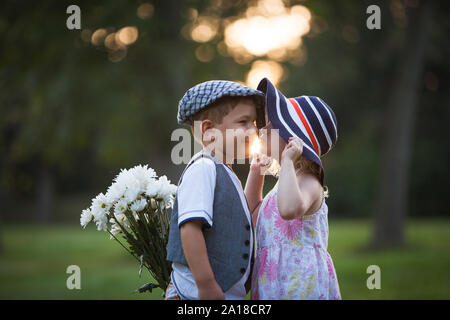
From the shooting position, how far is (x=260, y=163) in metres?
2.54

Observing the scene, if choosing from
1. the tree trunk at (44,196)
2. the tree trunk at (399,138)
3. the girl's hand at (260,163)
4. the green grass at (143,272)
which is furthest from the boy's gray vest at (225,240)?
the tree trunk at (44,196)

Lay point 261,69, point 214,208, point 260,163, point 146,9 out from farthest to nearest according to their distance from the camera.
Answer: point 261,69
point 146,9
point 260,163
point 214,208

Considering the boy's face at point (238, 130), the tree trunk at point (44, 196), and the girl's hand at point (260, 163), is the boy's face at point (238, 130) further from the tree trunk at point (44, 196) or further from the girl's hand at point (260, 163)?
the tree trunk at point (44, 196)

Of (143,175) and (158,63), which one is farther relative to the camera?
(158,63)

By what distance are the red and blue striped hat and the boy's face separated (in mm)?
99

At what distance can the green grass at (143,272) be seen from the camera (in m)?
7.43

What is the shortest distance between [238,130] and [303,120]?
1.04ft

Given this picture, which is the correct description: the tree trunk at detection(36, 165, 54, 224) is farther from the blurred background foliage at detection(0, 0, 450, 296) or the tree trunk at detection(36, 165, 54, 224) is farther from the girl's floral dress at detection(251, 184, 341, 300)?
the girl's floral dress at detection(251, 184, 341, 300)

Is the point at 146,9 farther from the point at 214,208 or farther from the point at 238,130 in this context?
the point at 214,208

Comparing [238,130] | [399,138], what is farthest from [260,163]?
[399,138]
